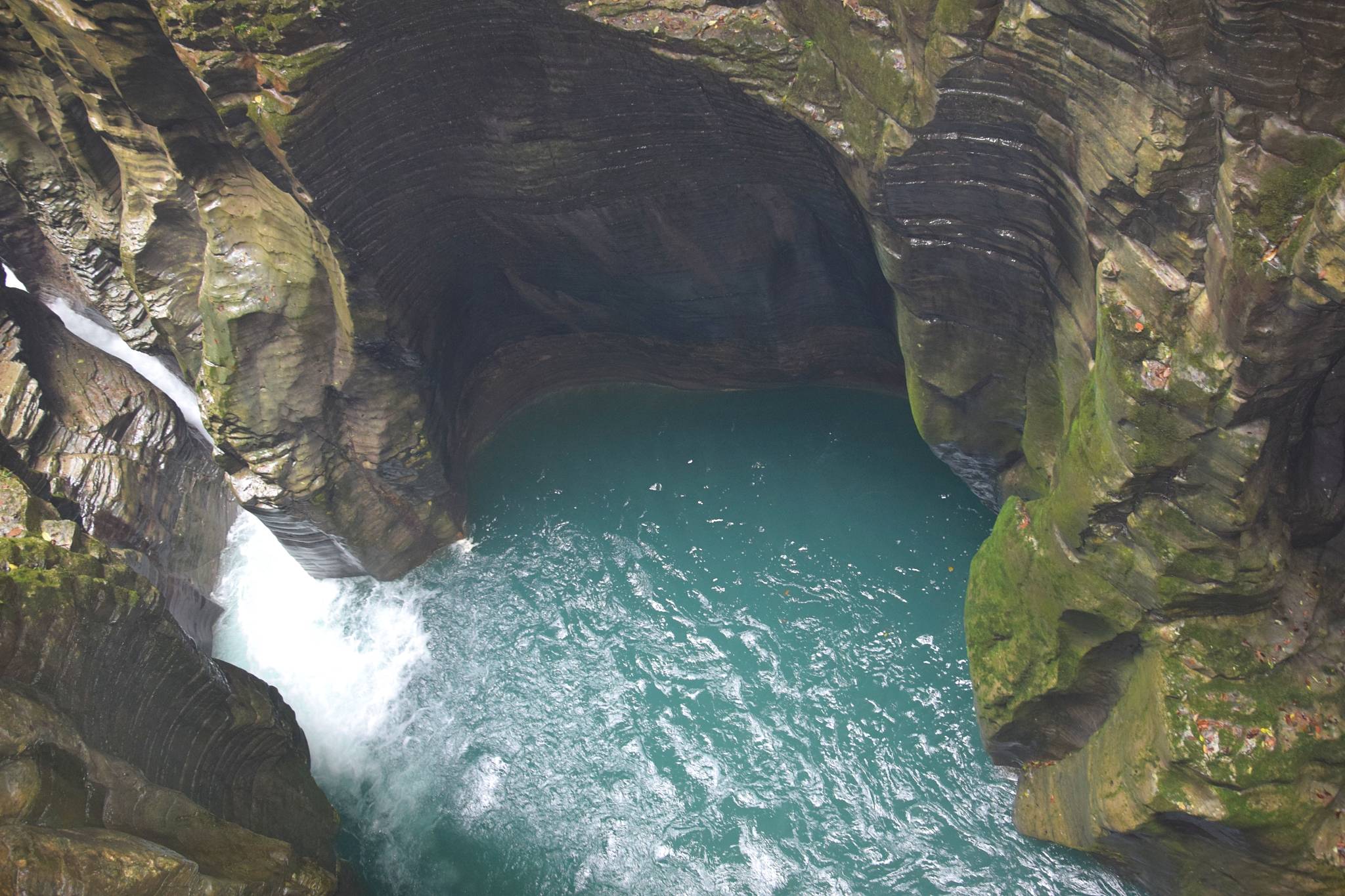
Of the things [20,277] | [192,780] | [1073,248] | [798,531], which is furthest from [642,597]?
[20,277]

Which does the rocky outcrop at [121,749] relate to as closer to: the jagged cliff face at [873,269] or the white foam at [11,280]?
the jagged cliff face at [873,269]

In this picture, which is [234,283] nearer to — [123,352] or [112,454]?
[112,454]

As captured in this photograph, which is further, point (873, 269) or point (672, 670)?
point (873, 269)

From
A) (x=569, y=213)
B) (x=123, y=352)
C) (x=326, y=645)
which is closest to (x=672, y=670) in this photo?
(x=326, y=645)

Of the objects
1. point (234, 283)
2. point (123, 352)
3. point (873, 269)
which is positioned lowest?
point (123, 352)

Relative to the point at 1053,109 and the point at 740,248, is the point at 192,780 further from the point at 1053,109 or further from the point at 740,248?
the point at 1053,109

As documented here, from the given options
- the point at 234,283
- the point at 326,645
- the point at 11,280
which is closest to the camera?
the point at 234,283

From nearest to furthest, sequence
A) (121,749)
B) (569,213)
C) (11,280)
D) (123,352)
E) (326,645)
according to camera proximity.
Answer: (121,749)
(569,213)
(326,645)
(11,280)
(123,352)

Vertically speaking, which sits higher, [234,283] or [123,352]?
[234,283]

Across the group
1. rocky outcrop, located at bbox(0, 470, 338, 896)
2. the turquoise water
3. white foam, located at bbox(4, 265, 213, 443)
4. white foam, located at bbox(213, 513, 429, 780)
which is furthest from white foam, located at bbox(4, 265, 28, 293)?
rocky outcrop, located at bbox(0, 470, 338, 896)
